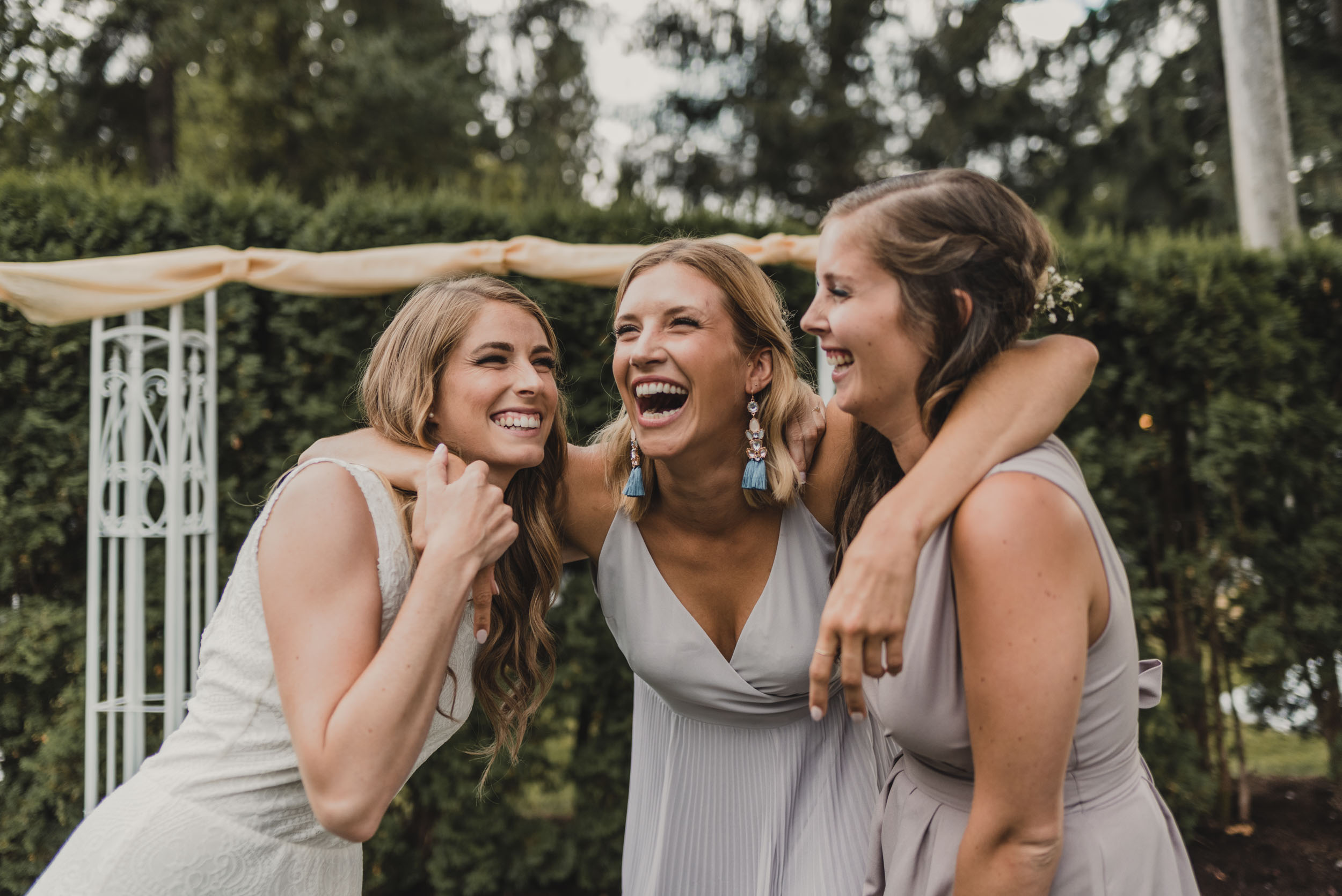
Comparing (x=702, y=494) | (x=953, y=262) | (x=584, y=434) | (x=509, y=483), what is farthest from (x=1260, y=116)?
(x=509, y=483)

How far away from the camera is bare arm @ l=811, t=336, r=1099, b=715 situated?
1424mm

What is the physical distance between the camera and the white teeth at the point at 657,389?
241cm

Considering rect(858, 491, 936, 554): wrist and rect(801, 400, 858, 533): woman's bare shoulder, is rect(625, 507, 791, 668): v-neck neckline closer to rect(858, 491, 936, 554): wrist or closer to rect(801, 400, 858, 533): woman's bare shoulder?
rect(801, 400, 858, 533): woman's bare shoulder

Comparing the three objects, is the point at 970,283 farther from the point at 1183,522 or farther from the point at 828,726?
the point at 1183,522

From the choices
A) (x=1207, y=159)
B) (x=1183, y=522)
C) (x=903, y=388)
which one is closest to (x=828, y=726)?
(x=903, y=388)

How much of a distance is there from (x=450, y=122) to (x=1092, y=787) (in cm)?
1526

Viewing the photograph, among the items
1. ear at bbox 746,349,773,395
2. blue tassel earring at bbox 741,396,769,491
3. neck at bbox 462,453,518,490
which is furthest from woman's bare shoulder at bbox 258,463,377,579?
ear at bbox 746,349,773,395

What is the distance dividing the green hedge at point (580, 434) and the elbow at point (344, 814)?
3.20 meters

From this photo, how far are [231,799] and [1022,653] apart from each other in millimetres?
1577

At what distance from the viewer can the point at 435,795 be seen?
4.66 m

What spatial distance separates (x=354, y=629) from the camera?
1637 millimetres

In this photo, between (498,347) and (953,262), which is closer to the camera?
(953,262)

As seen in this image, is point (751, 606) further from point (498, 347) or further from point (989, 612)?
point (989, 612)

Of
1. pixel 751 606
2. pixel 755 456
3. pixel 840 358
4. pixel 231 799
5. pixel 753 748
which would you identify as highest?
pixel 840 358
